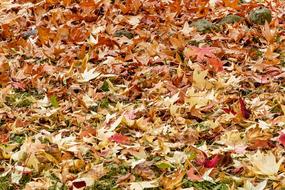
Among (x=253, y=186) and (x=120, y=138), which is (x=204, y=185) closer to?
(x=253, y=186)

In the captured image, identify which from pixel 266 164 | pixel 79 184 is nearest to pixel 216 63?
pixel 266 164

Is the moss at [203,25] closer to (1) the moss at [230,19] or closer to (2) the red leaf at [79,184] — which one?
(1) the moss at [230,19]

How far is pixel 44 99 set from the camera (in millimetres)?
3238

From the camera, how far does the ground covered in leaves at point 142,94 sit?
7.92 ft

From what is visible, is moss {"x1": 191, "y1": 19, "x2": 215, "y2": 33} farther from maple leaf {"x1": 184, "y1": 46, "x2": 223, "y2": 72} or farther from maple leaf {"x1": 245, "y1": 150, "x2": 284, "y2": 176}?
maple leaf {"x1": 245, "y1": 150, "x2": 284, "y2": 176}

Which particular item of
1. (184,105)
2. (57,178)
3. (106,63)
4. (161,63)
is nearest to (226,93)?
(184,105)

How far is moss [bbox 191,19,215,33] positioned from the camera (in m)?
4.10

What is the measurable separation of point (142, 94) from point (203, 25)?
111 centimetres

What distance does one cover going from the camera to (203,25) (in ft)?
13.6

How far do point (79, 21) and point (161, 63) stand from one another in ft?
3.32

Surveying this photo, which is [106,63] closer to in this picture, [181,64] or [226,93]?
[181,64]

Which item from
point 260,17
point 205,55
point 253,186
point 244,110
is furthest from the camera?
point 260,17

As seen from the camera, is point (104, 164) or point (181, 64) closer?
point (104, 164)

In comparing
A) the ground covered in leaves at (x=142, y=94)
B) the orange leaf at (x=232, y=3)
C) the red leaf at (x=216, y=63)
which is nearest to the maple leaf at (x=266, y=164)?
the ground covered in leaves at (x=142, y=94)
